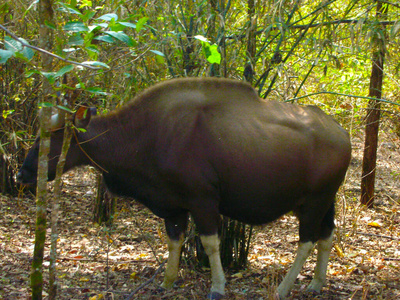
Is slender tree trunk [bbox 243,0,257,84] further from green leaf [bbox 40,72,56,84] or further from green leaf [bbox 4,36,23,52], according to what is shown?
green leaf [bbox 4,36,23,52]

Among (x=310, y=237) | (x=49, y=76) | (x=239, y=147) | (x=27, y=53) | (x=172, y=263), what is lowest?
(x=172, y=263)

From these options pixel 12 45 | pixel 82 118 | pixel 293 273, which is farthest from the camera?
pixel 293 273

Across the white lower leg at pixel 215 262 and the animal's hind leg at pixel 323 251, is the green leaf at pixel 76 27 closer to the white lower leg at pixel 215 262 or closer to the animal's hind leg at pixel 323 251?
the white lower leg at pixel 215 262

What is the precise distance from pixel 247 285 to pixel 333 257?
67.1 inches

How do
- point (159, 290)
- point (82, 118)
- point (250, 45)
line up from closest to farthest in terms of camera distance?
point (82, 118) → point (159, 290) → point (250, 45)

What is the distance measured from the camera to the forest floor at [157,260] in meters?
4.70

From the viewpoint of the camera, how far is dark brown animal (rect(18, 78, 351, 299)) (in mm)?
4484

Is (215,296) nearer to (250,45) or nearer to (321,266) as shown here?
(321,266)

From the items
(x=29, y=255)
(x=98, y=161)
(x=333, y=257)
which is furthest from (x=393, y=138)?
(x=29, y=255)

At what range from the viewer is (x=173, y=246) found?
4871mm

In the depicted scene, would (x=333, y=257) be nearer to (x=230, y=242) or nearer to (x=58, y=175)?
(x=230, y=242)

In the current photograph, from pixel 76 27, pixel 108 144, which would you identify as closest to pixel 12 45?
pixel 76 27

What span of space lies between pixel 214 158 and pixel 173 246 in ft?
3.66

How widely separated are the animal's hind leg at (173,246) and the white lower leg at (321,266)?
1475mm
